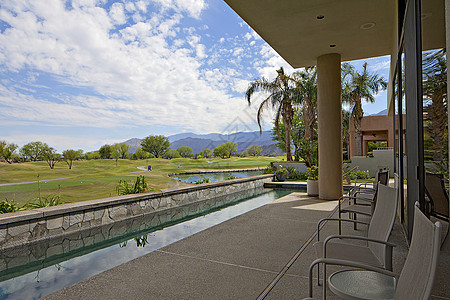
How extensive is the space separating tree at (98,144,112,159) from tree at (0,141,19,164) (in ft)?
9.35

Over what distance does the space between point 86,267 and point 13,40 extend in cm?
915

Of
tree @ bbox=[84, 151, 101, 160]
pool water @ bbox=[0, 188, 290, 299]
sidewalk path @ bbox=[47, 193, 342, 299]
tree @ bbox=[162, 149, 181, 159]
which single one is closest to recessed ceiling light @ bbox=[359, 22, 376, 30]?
sidewalk path @ bbox=[47, 193, 342, 299]

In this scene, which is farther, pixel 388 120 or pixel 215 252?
pixel 388 120

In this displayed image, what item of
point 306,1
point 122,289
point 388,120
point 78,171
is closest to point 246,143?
point 388,120

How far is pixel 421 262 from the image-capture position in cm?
105

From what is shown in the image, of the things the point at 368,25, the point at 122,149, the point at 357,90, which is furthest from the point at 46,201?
the point at 357,90

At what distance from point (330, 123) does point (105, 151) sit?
767 cm

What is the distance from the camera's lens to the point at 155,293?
97.1 inches

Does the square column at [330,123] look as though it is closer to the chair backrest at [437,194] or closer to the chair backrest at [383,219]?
the chair backrest at [437,194]

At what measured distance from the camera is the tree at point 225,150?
61.4ft

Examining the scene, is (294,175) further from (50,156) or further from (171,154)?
(50,156)

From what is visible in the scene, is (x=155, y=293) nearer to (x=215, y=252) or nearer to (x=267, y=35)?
(x=215, y=252)

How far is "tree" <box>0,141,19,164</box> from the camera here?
712 centimetres

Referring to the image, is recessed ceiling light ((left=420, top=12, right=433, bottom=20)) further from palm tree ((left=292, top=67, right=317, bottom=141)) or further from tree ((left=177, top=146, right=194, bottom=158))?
tree ((left=177, top=146, right=194, bottom=158))
